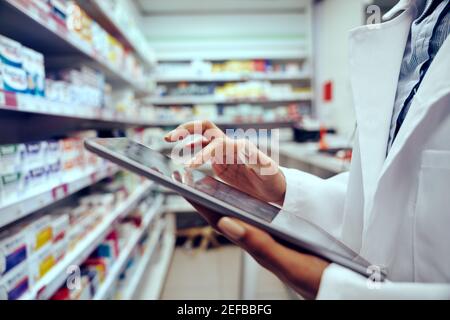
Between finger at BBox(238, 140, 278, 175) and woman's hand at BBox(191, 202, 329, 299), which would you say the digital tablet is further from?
finger at BBox(238, 140, 278, 175)

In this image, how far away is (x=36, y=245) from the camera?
105cm

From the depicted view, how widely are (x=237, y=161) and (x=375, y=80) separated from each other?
383 millimetres

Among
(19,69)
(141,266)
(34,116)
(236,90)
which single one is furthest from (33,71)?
(236,90)

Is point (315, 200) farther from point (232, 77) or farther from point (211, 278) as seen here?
point (232, 77)

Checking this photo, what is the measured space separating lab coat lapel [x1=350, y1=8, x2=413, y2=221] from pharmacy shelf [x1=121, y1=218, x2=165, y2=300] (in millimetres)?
1768

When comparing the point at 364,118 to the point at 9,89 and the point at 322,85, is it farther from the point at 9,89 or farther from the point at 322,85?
the point at 322,85

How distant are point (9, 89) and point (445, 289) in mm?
1144

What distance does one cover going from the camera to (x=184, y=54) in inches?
149

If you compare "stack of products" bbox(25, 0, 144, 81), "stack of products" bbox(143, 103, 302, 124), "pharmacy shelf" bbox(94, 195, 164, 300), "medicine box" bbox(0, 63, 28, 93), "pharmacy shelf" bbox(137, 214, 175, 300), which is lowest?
"pharmacy shelf" bbox(137, 214, 175, 300)

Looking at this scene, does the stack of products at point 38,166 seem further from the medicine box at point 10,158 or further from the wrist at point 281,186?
the wrist at point 281,186

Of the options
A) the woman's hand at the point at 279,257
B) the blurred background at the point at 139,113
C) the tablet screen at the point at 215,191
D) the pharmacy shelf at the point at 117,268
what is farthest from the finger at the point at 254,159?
the pharmacy shelf at the point at 117,268

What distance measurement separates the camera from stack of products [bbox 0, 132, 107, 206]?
3.06 ft

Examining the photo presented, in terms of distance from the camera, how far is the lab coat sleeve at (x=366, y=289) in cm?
42

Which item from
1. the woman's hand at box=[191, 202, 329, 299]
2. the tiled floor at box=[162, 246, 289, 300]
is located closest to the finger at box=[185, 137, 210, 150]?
the woman's hand at box=[191, 202, 329, 299]
